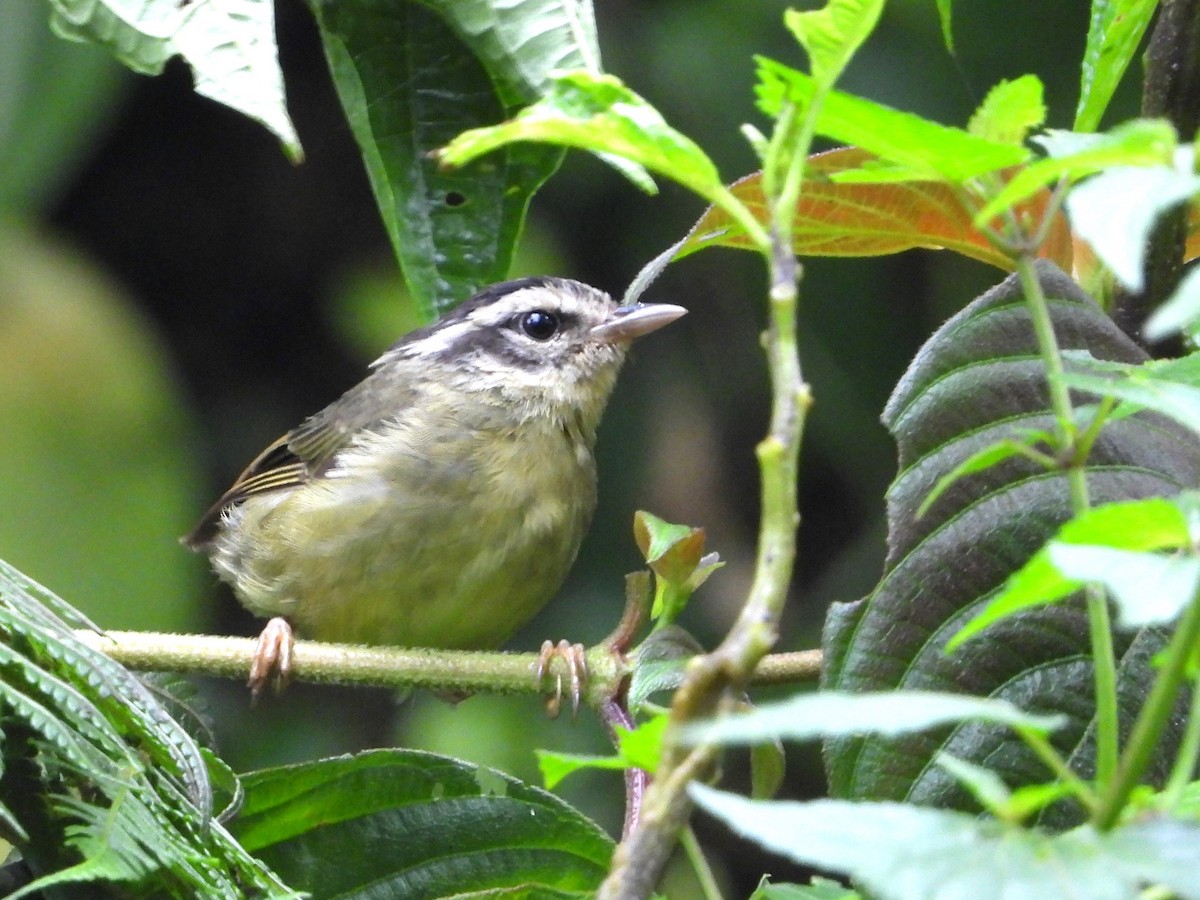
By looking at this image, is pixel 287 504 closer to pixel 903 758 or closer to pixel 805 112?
pixel 903 758

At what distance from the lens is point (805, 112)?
1.06m

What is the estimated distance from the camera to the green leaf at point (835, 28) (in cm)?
108

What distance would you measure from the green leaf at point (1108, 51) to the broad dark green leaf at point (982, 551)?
0.95 feet

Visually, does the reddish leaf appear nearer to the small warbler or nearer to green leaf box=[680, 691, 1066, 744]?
green leaf box=[680, 691, 1066, 744]

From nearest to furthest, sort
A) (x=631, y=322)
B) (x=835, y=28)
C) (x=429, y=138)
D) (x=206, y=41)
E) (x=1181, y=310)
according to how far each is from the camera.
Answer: (x=1181, y=310) < (x=835, y=28) < (x=206, y=41) < (x=429, y=138) < (x=631, y=322)

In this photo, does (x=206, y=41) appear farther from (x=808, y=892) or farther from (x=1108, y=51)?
(x=808, y=892)

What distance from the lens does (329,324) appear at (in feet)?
17.5

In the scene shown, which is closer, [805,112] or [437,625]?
[805,112]

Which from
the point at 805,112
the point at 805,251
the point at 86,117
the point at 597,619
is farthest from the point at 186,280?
the point at 805,112

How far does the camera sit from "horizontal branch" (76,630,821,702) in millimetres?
2170

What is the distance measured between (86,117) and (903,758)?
351 cm

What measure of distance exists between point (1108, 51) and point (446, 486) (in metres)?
2.03

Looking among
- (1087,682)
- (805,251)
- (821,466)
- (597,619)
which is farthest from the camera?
(821,466)

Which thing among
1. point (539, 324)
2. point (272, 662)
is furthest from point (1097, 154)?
point (539, 324)
